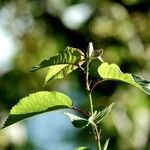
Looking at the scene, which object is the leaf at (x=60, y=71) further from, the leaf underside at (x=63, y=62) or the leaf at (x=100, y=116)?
the leaf at (x=100, y=116)

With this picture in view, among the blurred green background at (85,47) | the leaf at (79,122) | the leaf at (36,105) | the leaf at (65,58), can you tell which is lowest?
the leaf at (79,122)

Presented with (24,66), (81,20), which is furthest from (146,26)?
(24,66)

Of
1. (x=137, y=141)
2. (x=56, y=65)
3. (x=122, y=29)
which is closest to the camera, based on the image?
(x=56, y=65)

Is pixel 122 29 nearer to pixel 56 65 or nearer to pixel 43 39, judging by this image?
pixel 43 39

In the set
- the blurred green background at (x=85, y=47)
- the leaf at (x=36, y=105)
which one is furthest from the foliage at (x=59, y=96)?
the blurred green background at (x=85, y=47)

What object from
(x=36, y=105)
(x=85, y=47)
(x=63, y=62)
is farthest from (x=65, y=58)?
(x=85, y=47)

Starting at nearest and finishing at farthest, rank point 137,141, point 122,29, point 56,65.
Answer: point 56,65
point 137,141
point 122,29
